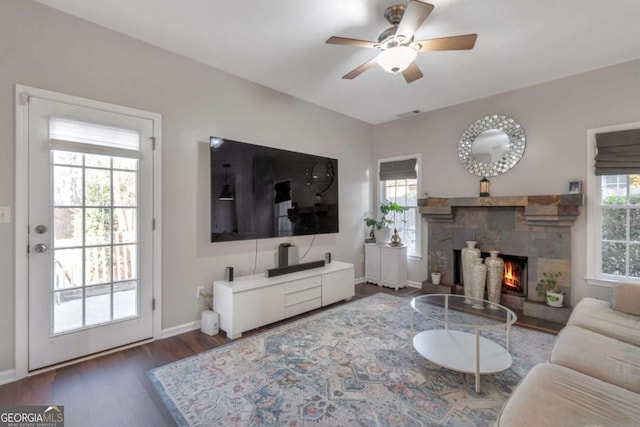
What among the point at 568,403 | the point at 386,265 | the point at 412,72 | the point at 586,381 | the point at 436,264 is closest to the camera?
the point at 568,403

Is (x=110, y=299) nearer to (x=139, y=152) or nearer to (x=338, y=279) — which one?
(x=139, y=152)

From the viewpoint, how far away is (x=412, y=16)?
1812 millimetres

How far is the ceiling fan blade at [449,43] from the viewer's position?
77.7 inches

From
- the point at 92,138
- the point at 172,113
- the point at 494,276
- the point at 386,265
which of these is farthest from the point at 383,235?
the point at 92,138

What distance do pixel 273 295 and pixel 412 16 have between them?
266 centimetres

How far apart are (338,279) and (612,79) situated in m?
3.69

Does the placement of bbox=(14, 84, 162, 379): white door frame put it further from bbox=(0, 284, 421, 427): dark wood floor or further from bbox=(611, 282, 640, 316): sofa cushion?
bbox=(611, 282, 640, 316): sofa cushion

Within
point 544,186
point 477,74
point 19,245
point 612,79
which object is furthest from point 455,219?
point 19,245

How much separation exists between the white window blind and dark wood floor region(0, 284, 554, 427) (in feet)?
5.57

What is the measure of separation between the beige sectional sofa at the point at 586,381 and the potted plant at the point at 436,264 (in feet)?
6.45

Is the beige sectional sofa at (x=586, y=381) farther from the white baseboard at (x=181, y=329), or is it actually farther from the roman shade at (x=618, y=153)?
the white baseboard at (x=181, y=329)

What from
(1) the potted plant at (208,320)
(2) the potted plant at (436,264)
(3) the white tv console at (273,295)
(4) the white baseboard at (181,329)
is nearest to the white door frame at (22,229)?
(4) the white baseboard at (181,329)

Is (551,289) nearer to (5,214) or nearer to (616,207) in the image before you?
(616,207)

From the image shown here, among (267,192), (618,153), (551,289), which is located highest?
(618,153)
